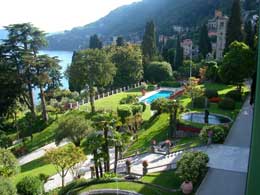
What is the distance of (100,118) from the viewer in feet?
50.0

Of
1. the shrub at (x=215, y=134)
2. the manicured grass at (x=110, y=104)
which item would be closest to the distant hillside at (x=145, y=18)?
the manicured grass at (x=110, y=104)

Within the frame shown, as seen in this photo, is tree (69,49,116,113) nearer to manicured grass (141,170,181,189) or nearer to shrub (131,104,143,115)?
shrub (131,104,143,115)

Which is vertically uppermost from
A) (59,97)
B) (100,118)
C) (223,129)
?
A: (100,118)

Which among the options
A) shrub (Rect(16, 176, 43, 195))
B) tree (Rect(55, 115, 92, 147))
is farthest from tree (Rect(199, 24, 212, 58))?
shrub (Rect(16, 176, 43, 195))

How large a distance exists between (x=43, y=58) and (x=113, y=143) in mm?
19322

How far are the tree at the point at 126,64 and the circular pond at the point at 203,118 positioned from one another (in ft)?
63.9

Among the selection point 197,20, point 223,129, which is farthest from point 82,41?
point 223,129

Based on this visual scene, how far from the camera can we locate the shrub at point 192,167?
537 inches

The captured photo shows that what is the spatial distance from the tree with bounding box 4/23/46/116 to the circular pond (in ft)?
50.6

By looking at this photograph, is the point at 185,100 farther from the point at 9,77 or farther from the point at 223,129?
the point at 9,77

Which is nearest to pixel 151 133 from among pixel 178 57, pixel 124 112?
pixel 124 112

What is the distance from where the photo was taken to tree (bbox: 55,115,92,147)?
21.2 meters

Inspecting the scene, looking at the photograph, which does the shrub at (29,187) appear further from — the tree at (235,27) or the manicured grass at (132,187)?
the tree at (235,27)

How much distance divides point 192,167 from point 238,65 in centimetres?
1638
